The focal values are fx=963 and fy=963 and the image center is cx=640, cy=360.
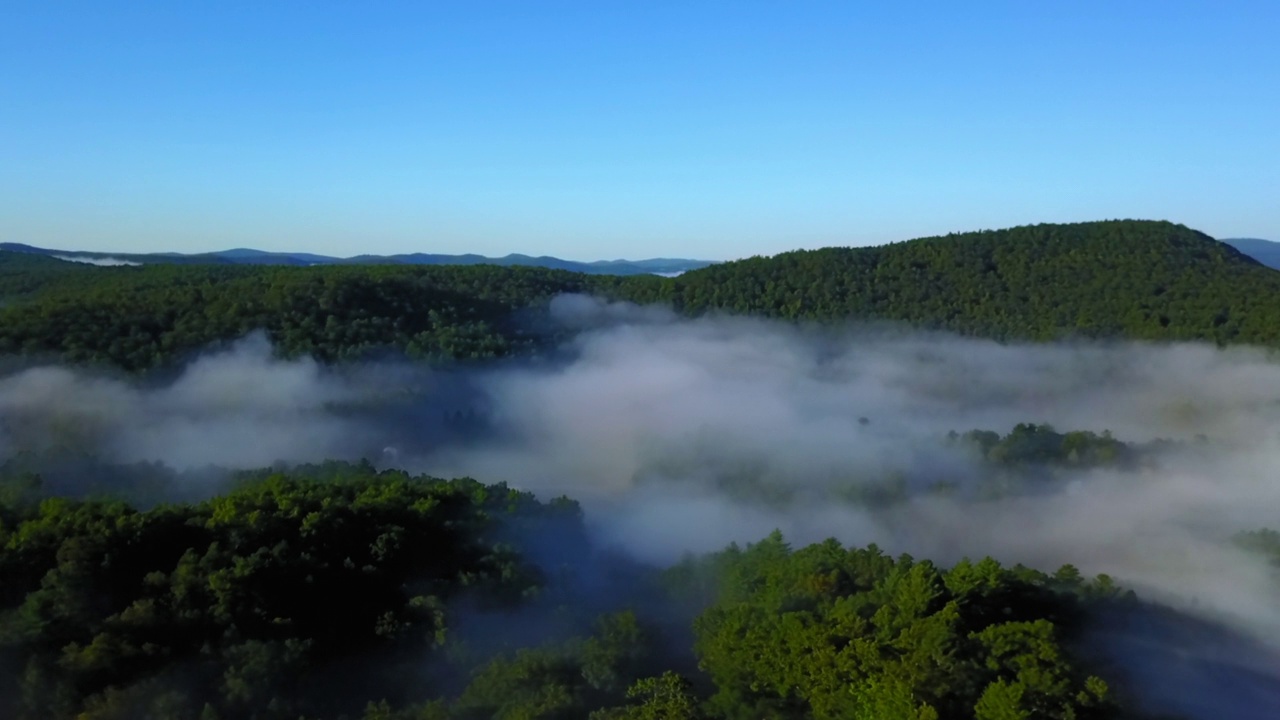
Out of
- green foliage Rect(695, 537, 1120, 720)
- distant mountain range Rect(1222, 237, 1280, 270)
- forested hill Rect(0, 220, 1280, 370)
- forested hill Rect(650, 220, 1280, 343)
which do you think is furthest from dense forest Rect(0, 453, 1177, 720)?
distant mountain range Rect(1222, 237, 1280, 270)

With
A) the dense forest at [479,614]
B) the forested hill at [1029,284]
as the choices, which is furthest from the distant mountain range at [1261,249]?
the dense forest at [479,614]

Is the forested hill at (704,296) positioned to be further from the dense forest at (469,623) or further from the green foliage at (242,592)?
the green foliage at (242,592)

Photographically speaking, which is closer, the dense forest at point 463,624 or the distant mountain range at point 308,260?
the dense forest at point 463,624

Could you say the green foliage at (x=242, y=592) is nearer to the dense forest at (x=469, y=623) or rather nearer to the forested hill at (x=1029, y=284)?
the dense forest at (x=469, y=623)

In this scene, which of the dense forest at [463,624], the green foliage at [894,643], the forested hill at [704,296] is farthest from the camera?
the forested hill at [704,296]

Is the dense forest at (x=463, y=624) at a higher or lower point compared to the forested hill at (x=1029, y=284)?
lower

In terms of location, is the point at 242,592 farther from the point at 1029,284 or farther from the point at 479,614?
the point at 1029,284

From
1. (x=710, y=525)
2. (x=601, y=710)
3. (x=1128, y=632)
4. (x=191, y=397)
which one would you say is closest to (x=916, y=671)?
(x=601, y=710)

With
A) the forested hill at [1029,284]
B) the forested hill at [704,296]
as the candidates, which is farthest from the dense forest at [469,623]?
the forested hill at [1029,284]

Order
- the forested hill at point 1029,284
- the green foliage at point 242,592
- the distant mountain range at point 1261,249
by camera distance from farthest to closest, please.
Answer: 1. the distant mountain range at point 1261,249
2. the forested hill at point 1029,284
3. the green foliage at point 242,592
